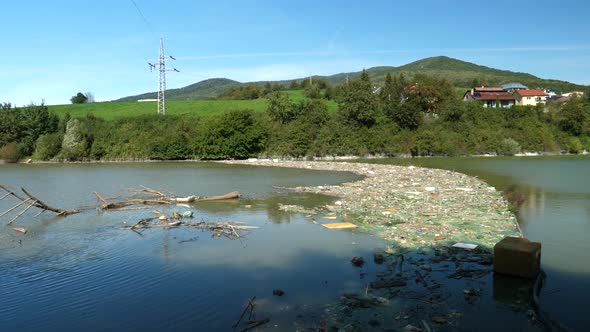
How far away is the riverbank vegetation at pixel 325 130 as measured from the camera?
55906 millimetres

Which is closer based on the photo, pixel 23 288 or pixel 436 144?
pixel 23 288

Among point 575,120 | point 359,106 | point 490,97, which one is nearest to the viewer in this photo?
point 359,106

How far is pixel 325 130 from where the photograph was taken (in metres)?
57.5

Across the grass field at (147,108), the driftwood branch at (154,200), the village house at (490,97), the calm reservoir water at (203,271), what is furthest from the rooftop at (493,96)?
the driftwood branch at (154,200)

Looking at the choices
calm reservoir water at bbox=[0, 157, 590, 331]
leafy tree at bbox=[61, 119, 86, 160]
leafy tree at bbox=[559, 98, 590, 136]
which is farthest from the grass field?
calm reservoir water at bbox=[0, 157, 590, 331]

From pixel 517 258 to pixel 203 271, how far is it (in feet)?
21.8

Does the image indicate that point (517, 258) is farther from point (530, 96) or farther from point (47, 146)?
point (530, 96)

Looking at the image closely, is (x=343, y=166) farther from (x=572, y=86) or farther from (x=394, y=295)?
(x=572, y=86)

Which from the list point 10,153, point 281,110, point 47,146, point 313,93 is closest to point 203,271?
point 281,110

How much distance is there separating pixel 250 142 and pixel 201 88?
472 ft

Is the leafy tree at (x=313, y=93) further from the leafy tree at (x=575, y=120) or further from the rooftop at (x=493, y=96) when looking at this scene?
the leafy tree at (x=575, y=120)

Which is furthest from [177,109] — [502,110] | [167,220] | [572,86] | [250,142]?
[572,86]

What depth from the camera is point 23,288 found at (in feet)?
30.0

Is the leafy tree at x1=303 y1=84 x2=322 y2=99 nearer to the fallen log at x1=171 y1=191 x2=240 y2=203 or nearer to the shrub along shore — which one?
the shrub along shore
